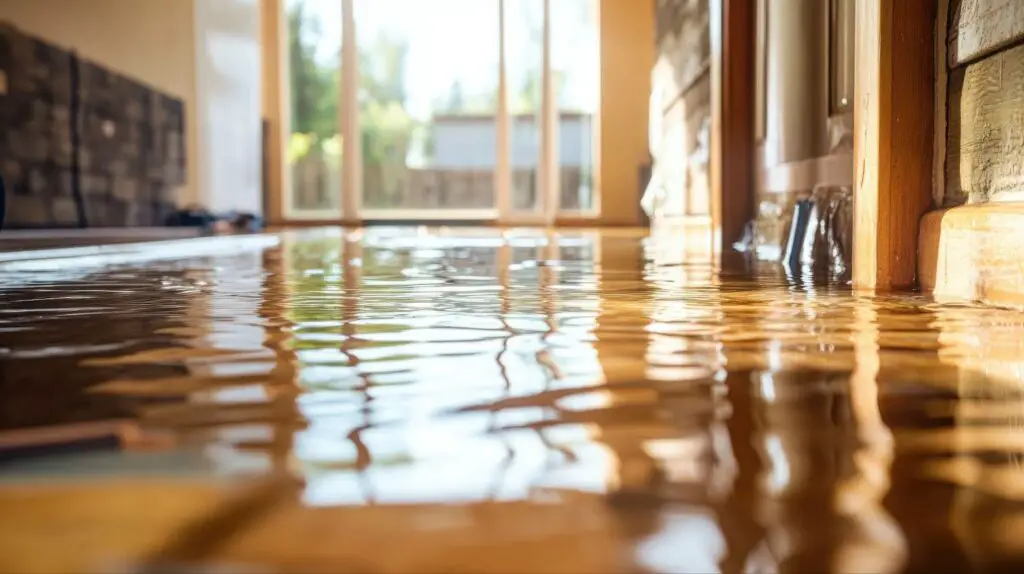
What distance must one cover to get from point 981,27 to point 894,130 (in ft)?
0.66

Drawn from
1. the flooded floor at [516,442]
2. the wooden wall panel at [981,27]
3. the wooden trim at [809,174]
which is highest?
the wooden wall panel at [981,27]

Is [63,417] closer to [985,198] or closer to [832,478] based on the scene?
[832,478]

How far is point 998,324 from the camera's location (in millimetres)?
1076

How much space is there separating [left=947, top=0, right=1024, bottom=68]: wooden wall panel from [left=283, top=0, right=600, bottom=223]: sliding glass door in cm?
824

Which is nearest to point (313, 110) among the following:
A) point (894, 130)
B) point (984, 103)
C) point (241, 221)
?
point (241, 221)

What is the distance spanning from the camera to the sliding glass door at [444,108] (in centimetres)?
958

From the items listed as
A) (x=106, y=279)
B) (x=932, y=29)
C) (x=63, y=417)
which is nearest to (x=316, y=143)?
(x=106, y=279)

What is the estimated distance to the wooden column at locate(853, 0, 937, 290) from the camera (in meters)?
1.44

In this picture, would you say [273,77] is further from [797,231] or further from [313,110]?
[797,231]

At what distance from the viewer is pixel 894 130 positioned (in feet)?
4.77

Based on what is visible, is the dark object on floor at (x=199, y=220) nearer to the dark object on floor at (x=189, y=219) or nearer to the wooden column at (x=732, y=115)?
the dark object on floor at (x=189, y=219)

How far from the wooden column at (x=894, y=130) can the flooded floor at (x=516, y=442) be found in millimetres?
269

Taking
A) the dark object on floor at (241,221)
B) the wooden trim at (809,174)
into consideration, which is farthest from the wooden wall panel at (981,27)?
the dark object on floor at (241,221)

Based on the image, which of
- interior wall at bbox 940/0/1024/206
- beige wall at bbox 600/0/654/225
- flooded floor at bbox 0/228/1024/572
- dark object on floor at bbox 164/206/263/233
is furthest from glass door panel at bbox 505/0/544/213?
flooded floor at bbox 0/228/1024/572
